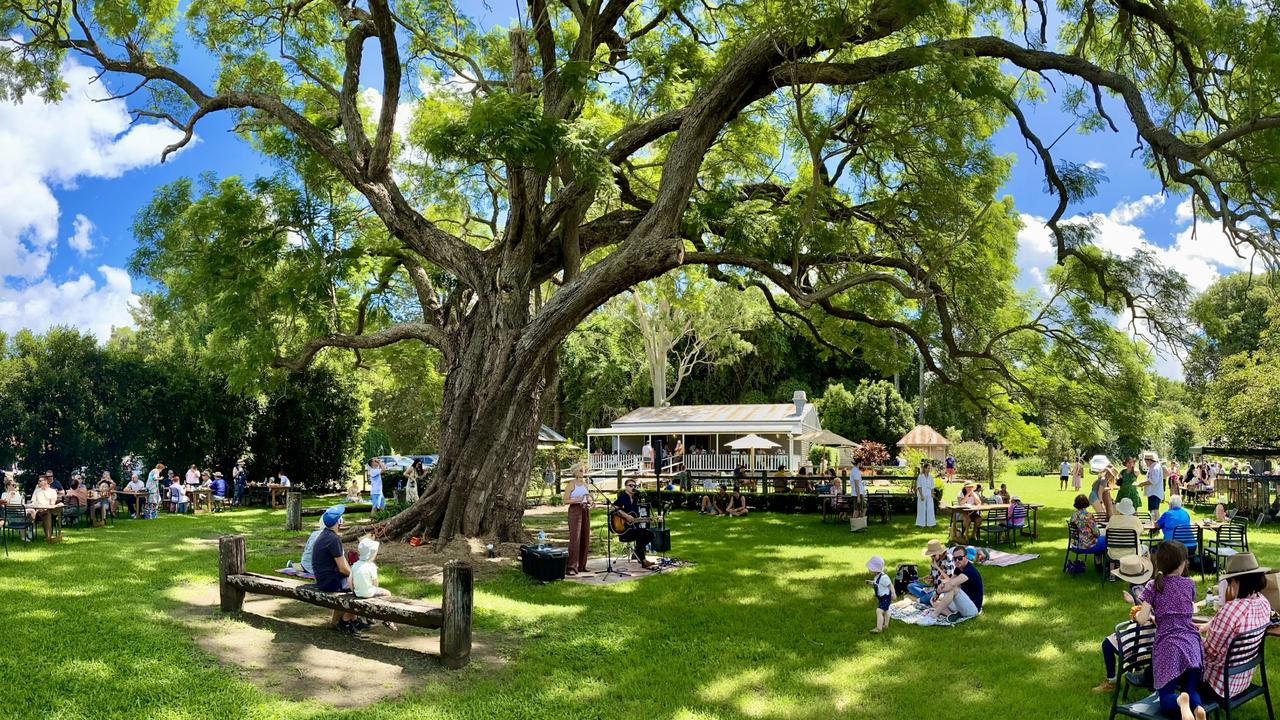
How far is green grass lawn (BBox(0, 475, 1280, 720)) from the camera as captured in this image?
652 cm

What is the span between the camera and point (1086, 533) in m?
11.9

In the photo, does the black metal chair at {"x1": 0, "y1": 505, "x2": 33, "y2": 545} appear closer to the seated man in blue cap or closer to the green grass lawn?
the green grass lawn

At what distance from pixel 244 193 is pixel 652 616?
44.8 ft

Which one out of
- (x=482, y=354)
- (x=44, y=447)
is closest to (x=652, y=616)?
(x=482, y=354)

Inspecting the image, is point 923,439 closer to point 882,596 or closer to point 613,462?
point 613,462

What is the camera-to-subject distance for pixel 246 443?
86.7ft

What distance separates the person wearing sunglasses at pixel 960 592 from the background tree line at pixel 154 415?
1548 cm

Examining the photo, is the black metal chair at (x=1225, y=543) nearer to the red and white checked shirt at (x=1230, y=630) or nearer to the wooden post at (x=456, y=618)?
the red and white checked shirt at (x=1230, y=630)

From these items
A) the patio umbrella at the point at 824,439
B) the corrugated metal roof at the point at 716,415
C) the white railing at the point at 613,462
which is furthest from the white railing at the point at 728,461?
the white railing at the point at 613,462

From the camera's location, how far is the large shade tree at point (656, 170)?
11.9m

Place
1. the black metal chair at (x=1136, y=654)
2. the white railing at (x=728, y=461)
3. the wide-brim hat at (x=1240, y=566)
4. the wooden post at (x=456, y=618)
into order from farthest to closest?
the white railing at (x=728, y=461), the wooden post at (x=456, y=618), the black metal chair at (x=1136, y=654), the wide-brim hat at (x=1240, y=566)

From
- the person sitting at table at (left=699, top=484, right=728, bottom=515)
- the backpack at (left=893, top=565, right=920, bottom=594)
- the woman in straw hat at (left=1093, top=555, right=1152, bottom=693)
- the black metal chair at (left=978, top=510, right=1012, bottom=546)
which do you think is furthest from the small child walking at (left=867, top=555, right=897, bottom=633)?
the person sitting at table at (left=699, top=484, right=728, bottom=515)

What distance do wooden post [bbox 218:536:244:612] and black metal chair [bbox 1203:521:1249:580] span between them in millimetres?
12502

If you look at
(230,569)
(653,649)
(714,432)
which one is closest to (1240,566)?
(653,649)
